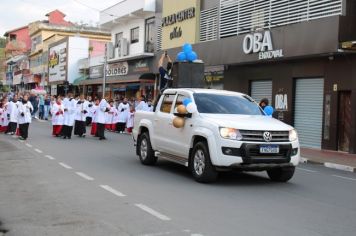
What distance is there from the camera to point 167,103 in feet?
41.0

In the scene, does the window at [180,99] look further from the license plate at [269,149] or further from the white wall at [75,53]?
the white wall at [75,53]

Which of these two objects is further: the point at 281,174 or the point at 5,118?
the point at 5,118

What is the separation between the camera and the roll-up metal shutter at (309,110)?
21316 millimetres

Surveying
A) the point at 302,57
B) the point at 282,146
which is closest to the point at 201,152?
the point at 282,146

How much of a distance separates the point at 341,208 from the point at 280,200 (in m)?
0.95

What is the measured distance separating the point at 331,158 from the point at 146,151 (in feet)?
23.3

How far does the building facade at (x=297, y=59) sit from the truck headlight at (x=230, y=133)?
9.41 meters

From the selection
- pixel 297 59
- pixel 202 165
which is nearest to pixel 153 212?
pixel 202 165

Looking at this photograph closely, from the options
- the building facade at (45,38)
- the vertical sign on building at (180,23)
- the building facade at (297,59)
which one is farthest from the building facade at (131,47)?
the building facade at (45,38)

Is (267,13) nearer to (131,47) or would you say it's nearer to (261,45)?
(261,45)

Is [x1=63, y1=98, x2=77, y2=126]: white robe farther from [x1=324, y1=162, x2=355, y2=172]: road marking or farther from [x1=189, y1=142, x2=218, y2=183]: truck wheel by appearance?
[x1=189, y1=142, x2=218, y2=183]: truck wheel

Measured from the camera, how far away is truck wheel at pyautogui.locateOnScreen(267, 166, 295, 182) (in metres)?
10.9

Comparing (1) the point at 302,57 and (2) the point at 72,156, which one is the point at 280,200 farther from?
(1) the point at 302,57

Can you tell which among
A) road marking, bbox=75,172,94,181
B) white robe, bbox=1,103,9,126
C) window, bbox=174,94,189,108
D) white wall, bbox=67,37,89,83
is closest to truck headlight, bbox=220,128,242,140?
window, bbox=174,94,189,108
